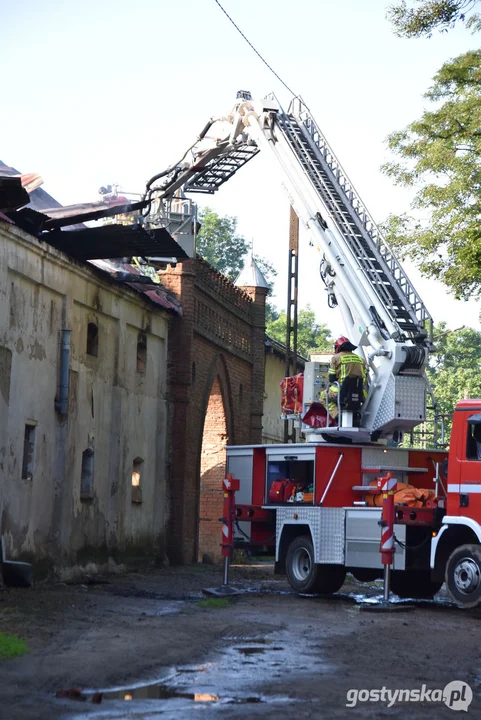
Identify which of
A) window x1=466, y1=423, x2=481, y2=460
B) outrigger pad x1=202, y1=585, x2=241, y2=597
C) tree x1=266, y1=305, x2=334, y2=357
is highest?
tree x1=266, y1=305, x2=334, y2=357

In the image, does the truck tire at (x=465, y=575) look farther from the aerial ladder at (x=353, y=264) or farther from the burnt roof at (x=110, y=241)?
the burnt roof at (x=110, y=241)

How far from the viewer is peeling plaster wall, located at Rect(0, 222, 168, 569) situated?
55.0 ft

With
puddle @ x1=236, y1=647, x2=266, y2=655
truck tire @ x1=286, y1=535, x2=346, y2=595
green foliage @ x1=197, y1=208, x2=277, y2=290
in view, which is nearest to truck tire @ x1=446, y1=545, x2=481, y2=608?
truck tire @ x1=286, y1=535, x2=346, y2=595

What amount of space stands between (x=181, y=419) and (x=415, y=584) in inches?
324

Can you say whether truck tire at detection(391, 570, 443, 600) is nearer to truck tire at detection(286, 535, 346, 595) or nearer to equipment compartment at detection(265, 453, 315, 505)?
truck tire at detection(286, 535, 346, 595)

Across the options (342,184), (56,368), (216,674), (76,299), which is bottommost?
(216,674)

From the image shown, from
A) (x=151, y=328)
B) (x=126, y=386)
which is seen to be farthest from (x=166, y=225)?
(x=126, y=386)

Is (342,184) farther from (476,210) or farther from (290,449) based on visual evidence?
(476,210)

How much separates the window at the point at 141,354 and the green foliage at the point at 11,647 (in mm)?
12639

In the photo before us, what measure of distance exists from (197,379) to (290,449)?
26.4 feet

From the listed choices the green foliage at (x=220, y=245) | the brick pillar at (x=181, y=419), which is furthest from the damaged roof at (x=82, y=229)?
the green foliage at (x=220, y=245)

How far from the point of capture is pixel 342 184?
1902 centimetres

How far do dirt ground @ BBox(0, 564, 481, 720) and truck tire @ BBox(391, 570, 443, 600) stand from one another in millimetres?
821

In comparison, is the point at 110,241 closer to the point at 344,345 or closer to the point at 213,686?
the point at 344,345
